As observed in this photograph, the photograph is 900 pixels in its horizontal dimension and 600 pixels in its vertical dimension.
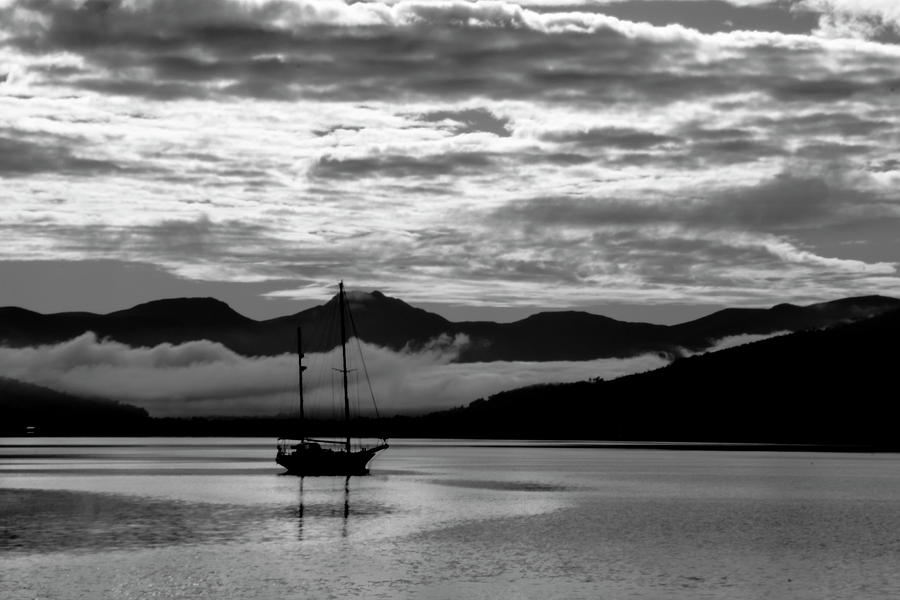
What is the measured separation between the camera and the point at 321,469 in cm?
16912

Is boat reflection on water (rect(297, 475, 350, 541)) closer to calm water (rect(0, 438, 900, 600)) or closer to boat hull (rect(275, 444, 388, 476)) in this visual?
calm water (rect(0, 438, 900, 600))

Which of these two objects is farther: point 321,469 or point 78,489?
point 321,469

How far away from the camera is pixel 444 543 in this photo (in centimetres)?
8100

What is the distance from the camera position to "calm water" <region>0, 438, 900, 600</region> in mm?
59906

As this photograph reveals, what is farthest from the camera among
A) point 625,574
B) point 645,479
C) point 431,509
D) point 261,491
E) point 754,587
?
point 645,479

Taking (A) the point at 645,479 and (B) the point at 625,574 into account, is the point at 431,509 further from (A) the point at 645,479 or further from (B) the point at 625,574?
(A) the point at 645,479

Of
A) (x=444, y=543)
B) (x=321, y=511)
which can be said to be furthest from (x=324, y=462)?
(x=444, y=543)

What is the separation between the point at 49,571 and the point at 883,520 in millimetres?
70469

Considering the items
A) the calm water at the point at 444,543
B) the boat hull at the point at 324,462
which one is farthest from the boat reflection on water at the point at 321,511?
the boat hull at the point at 324,462

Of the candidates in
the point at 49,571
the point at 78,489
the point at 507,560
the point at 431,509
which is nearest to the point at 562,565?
the point at 507,560

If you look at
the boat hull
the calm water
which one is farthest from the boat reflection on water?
the boat hull

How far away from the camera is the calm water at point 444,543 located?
59.9m

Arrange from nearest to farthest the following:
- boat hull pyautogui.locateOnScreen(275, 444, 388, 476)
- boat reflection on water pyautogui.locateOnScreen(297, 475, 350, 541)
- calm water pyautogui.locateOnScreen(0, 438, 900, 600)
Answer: calm water pyautogui.locateOnScreen(0, 438, 900, 600) < boat reflection on water pyautogui.locateOnScreen(297, 475, 350, 541) < boat hull pyautogui.locateOnScreen(275, 444, 388, 476)

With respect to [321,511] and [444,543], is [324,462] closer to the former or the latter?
[321,511]
